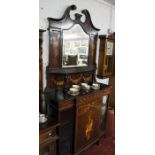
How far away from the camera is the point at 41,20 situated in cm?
200

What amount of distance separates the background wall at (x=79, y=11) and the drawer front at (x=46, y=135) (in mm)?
701

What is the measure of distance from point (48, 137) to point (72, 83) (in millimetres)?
914

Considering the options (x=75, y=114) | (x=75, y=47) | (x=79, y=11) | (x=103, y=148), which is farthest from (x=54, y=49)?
(x=103, y=148)

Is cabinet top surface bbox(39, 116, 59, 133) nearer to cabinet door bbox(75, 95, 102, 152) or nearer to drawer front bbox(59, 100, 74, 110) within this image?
drawer front bbox(59, 100, 74, 110)

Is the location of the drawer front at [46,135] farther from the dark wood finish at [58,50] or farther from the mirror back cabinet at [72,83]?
the dark wood finish at [58,50]

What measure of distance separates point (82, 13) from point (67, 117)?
1.54 m

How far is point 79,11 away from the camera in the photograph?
2434 millimetres

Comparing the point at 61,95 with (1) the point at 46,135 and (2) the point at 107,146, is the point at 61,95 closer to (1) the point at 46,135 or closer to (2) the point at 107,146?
(1) the point at 46,135

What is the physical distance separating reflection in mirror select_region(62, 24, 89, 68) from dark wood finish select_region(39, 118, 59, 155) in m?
0.86

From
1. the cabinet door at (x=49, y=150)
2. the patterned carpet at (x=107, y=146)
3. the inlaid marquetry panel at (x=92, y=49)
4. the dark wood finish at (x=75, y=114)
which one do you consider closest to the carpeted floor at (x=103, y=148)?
the patterned carpet at (x=107, y=146)

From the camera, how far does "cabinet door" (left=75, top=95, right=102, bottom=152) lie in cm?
221

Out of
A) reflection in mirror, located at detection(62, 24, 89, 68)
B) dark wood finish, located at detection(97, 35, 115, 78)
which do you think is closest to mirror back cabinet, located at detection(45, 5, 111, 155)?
reflection in mirror, located at detection(62, 24, 89, 68)
